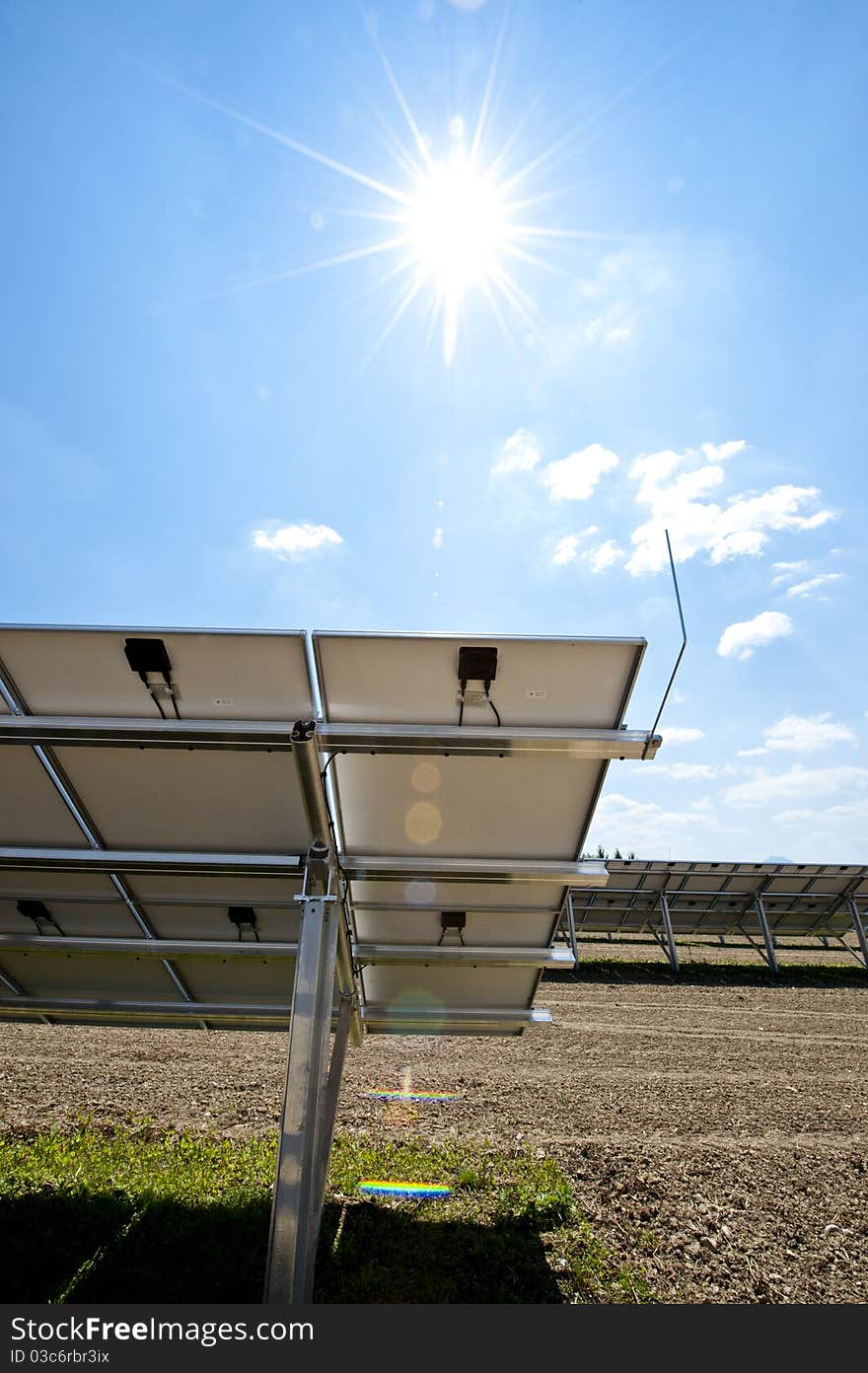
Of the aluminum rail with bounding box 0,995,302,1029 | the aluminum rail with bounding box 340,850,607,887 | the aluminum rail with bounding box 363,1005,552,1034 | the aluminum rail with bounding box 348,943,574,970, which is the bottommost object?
the aluminum rail with bounding box 363,1005,552,1034

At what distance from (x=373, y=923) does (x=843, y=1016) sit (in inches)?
780

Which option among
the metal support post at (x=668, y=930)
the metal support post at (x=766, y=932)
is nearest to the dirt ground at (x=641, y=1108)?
the metal support post at (x=668, y=930)

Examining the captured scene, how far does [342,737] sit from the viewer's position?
3893mm

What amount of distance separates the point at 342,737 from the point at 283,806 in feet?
3.74

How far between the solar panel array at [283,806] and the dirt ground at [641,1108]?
151 inches

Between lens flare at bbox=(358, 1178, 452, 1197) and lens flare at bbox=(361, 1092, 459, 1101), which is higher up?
lens flare at bbox=(361, 1092, 459, 1101)

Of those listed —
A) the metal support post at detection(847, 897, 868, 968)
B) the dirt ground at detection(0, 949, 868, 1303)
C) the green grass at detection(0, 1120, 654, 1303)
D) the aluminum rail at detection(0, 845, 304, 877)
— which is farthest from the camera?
the metal support post at detection(847, 897, 868, 968)

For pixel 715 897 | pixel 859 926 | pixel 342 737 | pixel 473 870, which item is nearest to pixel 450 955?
pixel 473 870

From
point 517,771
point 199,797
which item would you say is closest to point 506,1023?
point 517,771

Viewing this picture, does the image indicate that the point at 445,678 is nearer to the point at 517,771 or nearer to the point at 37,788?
the point at 517,771

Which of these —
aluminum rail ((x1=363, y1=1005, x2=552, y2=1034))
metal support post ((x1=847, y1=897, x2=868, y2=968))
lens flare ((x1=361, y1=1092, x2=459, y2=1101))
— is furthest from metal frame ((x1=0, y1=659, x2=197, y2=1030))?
metal support post ((x1=847, y1=897, x2=868, y2=968))

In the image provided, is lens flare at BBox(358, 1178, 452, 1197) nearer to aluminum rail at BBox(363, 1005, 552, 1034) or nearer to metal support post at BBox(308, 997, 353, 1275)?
aluminum rail at BBox(363, 1005, 552, 1034)

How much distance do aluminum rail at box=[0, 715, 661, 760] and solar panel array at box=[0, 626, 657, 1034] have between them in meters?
0.02

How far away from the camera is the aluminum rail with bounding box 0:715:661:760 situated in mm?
3924
